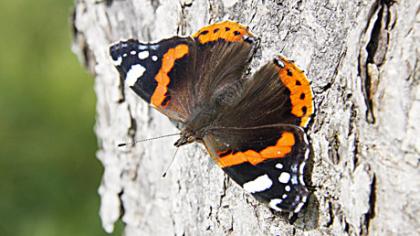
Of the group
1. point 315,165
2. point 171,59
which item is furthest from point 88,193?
point 315,165

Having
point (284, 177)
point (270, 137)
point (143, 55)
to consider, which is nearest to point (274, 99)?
point (270, 137)

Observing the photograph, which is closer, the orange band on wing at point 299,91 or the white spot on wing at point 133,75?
the orange band on wing at point 299,91

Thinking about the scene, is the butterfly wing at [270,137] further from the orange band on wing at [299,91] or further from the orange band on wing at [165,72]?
the orange band on wing at [165,72]

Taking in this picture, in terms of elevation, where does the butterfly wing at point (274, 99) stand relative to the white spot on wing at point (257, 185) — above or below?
above

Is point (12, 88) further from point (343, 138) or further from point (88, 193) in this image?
point (343, 138)

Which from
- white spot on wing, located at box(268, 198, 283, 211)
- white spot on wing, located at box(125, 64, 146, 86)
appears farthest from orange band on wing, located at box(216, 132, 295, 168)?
white spot on wing, located at box(125, 64, 146, 86)

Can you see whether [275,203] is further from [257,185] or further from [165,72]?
[165,72]

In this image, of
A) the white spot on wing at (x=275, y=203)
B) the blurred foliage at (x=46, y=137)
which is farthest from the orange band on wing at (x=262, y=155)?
the blurred foliage at (x=46, y=137)
